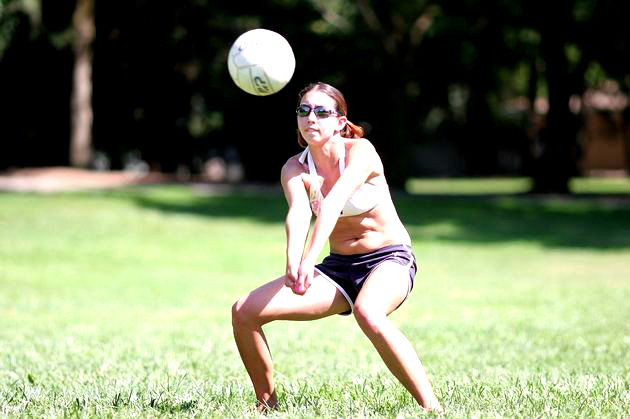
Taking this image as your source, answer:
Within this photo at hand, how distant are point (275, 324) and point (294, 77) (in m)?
25.4

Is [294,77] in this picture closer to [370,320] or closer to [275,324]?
[275,324]

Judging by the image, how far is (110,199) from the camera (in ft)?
92.1

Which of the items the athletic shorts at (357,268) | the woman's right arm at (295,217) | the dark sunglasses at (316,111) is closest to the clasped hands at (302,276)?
the woman's right arm at (295,217)

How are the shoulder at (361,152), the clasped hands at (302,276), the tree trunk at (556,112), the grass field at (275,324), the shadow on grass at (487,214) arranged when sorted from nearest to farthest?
1. the clasped hands at (302,276)
2. the shoulder at (361,152)
3. the grass field at (275,324)
4. the shadow on grass at (487,214)
5. the tree trunk at (556,112)

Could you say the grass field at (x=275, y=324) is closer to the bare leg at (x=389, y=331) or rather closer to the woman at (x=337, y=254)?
the bare leg at (x=389, y=331)

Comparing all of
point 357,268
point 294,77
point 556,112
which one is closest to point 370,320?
point 357,268

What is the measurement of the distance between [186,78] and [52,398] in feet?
124

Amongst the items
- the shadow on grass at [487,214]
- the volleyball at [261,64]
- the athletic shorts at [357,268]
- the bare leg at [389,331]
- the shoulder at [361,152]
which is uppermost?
the volleyball at [261,64]

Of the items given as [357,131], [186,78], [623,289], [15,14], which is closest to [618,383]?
[357,131]

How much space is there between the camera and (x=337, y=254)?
555 cm

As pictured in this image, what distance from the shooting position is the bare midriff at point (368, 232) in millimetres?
5457

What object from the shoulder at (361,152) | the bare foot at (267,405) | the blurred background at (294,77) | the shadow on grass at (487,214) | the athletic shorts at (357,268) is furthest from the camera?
the blurred background at (294,77)

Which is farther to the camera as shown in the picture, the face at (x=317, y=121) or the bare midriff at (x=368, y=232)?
the bare midriff at (x=368, y=232)

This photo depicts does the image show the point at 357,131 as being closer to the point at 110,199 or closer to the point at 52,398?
the point at 52,398
